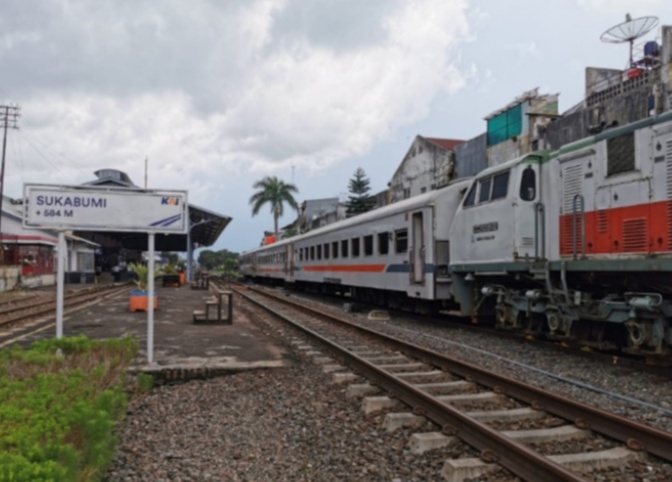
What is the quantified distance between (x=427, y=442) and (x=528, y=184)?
259 inches

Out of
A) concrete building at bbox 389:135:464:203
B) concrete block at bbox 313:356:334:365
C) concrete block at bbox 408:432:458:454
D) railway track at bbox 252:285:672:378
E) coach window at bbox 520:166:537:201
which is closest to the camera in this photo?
concrete block at bbox 408:432:458:454

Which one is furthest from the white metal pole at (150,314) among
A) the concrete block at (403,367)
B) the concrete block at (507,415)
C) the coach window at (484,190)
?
the coach window at (484,190)

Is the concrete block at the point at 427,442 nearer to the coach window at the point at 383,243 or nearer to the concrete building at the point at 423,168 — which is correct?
the coach window at the point at 383,243

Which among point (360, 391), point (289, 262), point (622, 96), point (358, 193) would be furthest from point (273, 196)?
point (360, 391)

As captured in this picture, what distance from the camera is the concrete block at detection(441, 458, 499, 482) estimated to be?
160 inches

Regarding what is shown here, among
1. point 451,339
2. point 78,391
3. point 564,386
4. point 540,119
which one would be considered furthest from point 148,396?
point 540,119

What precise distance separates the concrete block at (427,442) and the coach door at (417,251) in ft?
28.7

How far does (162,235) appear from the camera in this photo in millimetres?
55562

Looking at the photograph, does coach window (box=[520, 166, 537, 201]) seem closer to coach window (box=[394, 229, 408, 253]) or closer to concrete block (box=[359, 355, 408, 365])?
concrete block (box=[359, 355, 408, 365])

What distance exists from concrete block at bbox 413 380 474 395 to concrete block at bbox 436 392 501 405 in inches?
17.3

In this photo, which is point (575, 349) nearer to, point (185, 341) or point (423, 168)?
point (185, 341)

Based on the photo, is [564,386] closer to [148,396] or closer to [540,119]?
[148,396]

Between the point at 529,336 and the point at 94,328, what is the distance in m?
9.49

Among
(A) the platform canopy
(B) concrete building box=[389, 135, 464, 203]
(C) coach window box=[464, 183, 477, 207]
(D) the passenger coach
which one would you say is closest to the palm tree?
(A) the platform canopy
